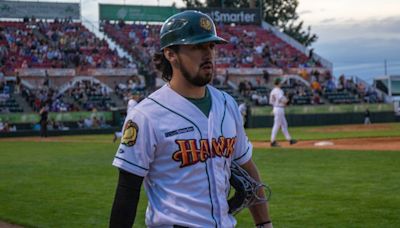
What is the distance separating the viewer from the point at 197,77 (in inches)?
126

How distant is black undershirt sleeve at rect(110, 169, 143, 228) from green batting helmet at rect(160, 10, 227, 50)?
2.24 feet

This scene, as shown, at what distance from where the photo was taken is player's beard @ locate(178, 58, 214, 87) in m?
3.20

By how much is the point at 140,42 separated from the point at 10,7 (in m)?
9.57

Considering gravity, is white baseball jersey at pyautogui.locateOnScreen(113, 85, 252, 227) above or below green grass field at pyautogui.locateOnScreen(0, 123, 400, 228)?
above

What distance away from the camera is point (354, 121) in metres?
43.1

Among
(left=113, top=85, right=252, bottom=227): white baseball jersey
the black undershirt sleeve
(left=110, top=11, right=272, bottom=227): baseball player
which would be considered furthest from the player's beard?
the black undershirt sleeve

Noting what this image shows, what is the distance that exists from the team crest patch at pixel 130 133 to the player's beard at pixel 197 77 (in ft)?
1.12

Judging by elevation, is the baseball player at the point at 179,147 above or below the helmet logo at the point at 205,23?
below

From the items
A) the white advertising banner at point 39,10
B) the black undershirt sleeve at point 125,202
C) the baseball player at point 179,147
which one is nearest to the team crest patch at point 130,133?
the baseball player at point 179,147

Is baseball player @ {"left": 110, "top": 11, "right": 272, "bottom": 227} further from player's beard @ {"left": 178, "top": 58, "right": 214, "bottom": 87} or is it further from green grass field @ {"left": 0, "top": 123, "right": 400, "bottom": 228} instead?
green grass field @ {"left": 0, "top": 123, "right": 400, "bottom": 228}

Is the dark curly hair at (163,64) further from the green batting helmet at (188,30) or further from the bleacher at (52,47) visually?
the bleacher at (52,47)

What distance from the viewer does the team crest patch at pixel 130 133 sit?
316 centimetres

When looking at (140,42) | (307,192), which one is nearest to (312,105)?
(140,42)

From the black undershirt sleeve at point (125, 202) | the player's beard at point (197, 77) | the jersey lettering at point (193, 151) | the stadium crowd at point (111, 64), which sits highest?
the stadium crowd at point (111, 64)
